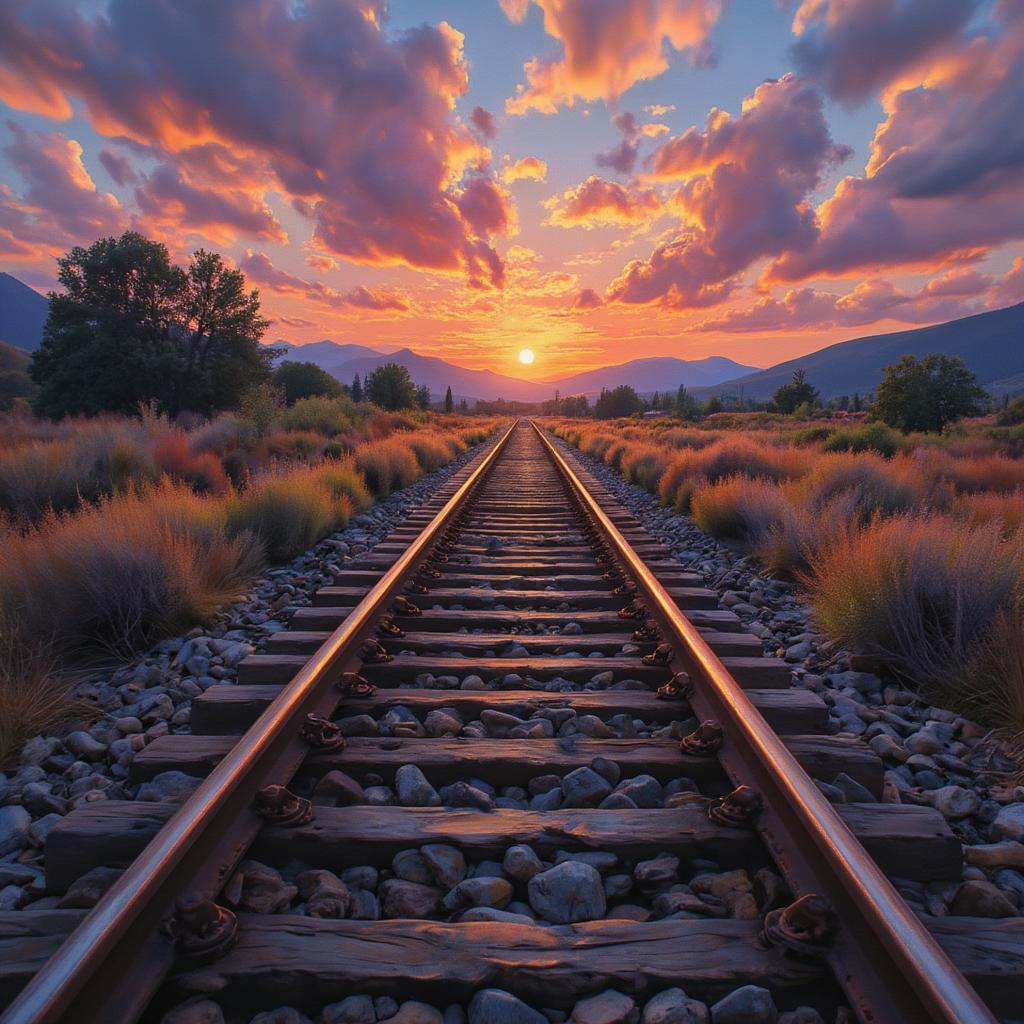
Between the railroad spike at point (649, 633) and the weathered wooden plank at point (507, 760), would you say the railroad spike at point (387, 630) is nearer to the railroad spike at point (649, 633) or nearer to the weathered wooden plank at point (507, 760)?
the weathered wooden plank at point (507, 760)

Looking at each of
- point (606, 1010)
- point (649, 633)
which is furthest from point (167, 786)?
point (649, 633)

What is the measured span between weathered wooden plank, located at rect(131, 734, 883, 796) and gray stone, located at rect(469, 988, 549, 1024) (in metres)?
0.96

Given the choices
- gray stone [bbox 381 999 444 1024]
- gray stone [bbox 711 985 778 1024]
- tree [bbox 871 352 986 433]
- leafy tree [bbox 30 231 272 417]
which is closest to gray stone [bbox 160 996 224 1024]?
gray stone [bbox 381 999 444 1024]

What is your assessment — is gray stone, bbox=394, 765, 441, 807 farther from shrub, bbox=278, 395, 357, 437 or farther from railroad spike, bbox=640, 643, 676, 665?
shrub, bbox=278, 395, 357, 437

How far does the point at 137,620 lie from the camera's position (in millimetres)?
4090

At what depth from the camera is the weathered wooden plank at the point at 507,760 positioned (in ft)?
8.03

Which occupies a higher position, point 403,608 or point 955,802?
point 403,608

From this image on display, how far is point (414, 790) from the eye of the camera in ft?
7.66

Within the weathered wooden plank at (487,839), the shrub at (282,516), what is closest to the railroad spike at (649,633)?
the weathered wooden plank at (487,839)

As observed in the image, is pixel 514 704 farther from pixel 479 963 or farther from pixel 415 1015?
pixel 415 1015

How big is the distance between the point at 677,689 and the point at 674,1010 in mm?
1674

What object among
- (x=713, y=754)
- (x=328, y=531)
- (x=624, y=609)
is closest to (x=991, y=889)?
(x=713, y=754)

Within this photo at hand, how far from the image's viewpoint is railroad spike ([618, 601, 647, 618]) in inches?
163

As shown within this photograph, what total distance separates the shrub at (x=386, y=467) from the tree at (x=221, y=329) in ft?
74.5
